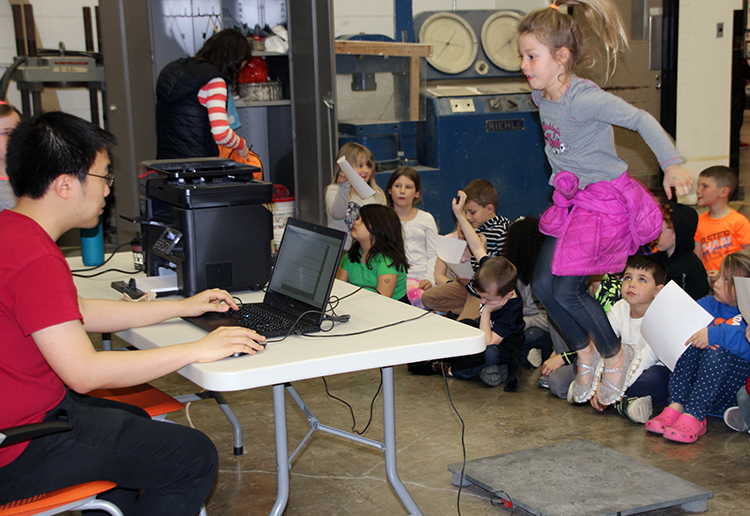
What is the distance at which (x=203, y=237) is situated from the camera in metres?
2.32

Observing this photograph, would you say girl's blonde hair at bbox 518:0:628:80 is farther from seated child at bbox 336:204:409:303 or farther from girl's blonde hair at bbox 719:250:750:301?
seated child at bbox 336:204:409:303

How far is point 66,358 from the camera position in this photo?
155 centimetres

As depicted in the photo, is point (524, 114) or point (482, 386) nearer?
point (482, 386)

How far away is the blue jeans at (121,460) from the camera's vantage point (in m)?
1.58

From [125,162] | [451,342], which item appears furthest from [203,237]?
[125,162]

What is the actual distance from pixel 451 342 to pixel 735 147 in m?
6.66

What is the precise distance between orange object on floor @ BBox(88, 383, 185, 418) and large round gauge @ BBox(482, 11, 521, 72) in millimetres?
5341

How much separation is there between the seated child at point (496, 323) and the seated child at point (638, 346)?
0.24 meters

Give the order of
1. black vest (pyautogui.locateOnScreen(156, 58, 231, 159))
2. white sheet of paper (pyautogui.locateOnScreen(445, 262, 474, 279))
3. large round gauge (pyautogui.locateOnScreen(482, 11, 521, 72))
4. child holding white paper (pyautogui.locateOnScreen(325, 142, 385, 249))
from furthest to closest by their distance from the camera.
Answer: large round gauge (pyautogui.locateOnScreen(482, 11, 521, 72))
black vest (pyautogui.locateOnScreen(156, 58, 231, 159))
child holding white paper (pyautogui.locateOnScreen(325, 142, 385, 249))
white sheet of paper (pyautogui.locateOnScreen(445, 262, 474, 279))

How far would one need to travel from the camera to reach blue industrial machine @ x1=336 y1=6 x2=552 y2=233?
600 centimetres

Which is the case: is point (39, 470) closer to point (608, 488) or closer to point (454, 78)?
point (608, 488)

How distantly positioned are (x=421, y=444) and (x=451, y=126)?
3.65 m

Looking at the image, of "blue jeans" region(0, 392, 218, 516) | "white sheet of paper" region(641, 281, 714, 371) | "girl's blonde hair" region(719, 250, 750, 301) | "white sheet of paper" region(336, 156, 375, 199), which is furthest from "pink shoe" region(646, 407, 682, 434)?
"white sheet of paper" region(336, 156, 375, 199)

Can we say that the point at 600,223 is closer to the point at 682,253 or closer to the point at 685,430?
the point at 685,430
